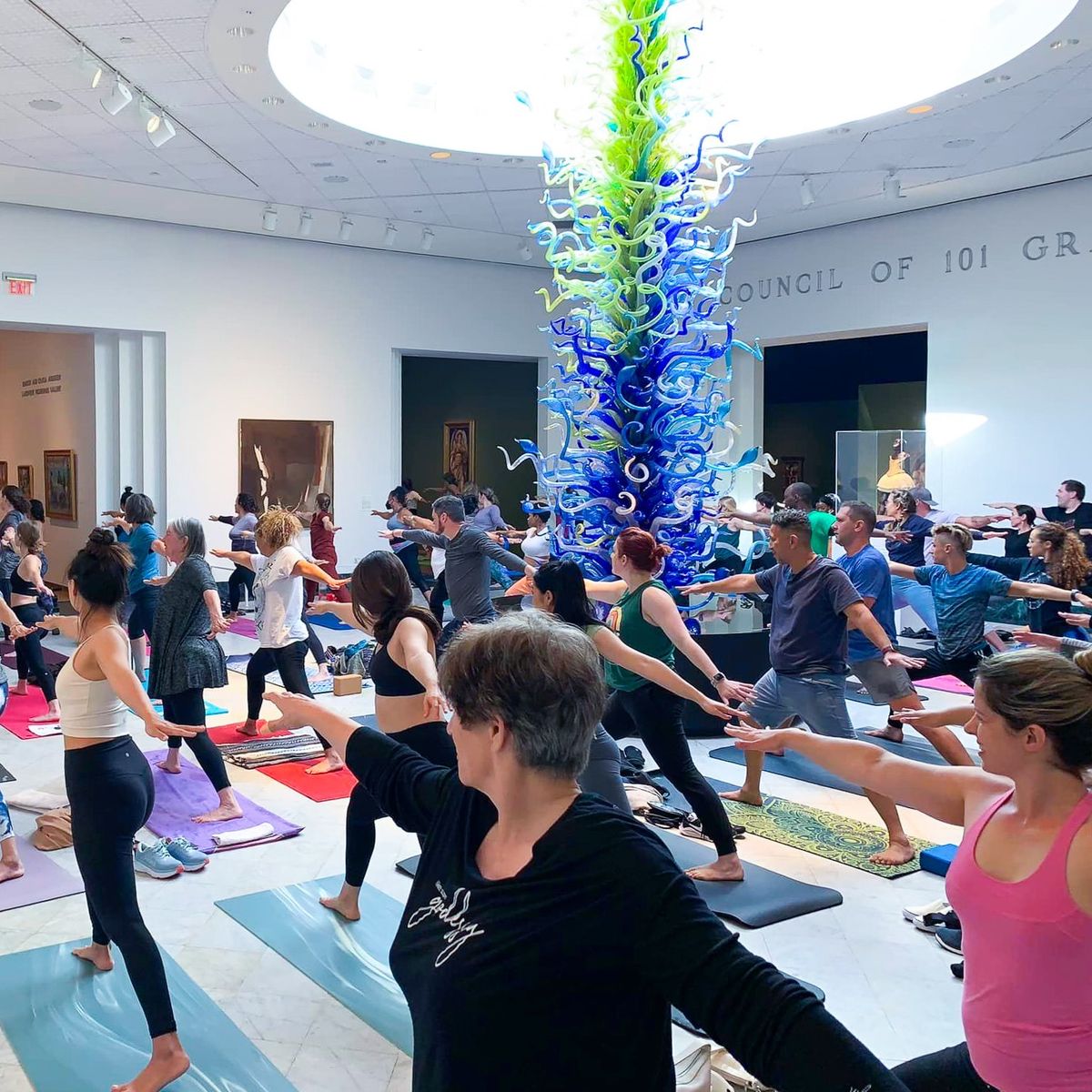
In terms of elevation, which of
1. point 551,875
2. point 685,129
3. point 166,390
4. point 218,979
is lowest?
point 218,979

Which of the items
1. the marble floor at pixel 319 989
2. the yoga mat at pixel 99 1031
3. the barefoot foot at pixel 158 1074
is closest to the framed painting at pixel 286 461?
the marble floor at pixel 319 989

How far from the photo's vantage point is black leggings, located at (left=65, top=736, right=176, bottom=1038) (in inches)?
133

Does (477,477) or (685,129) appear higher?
(685,129)

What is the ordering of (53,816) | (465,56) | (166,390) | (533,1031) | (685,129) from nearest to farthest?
(533,1031), (53,816), (685,129), (465,56), (166,390)

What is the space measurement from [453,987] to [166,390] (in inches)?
569

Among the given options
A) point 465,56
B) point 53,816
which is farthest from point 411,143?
point 53,816

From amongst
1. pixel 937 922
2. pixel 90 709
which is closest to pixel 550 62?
pixel 937 922

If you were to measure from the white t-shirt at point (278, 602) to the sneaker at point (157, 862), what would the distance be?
190 centimetres

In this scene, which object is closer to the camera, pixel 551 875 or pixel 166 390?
pixel 551 875

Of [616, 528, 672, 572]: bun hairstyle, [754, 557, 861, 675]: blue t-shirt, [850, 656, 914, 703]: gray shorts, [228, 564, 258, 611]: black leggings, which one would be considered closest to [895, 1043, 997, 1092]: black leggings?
[616, 528, 672, 572]: bun hairstyle

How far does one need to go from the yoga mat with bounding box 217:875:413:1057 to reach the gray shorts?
3215 millimetres

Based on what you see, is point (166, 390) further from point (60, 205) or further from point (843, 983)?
point (843, 983)

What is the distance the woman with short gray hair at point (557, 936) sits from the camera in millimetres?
1481

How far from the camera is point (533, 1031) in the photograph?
61.7 inches
